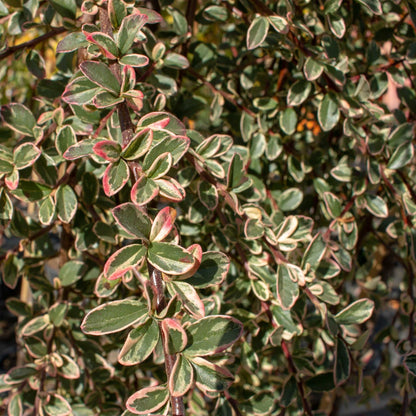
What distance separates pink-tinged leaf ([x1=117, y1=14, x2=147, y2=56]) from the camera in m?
0.62

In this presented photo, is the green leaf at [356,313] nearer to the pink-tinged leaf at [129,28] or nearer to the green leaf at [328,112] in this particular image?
the green leaf at [328,112]

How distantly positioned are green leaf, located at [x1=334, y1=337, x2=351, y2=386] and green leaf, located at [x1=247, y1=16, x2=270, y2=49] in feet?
1.66

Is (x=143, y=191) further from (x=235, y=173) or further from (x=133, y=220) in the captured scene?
(x=235, y=173)

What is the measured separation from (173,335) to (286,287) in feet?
0.87

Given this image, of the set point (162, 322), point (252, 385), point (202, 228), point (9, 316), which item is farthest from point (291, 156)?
point (9, 316)

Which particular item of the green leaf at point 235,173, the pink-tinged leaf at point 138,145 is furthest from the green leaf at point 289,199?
the pink-tinged leaf at point 138,145

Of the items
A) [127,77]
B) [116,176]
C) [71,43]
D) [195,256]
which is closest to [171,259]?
[195,256]

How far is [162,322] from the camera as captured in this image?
54 cm

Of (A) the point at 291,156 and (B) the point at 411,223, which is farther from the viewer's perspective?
(A) the point at 291,156

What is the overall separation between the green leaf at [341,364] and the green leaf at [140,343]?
388mm

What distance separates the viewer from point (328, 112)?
0.89m

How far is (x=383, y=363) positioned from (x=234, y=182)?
2.74 feet

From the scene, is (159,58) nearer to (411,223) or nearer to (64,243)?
(64,243)

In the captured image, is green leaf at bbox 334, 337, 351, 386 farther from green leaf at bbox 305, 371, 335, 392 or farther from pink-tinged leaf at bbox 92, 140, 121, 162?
pink-tinged leaf at bbox 92, 140, 121, 162
